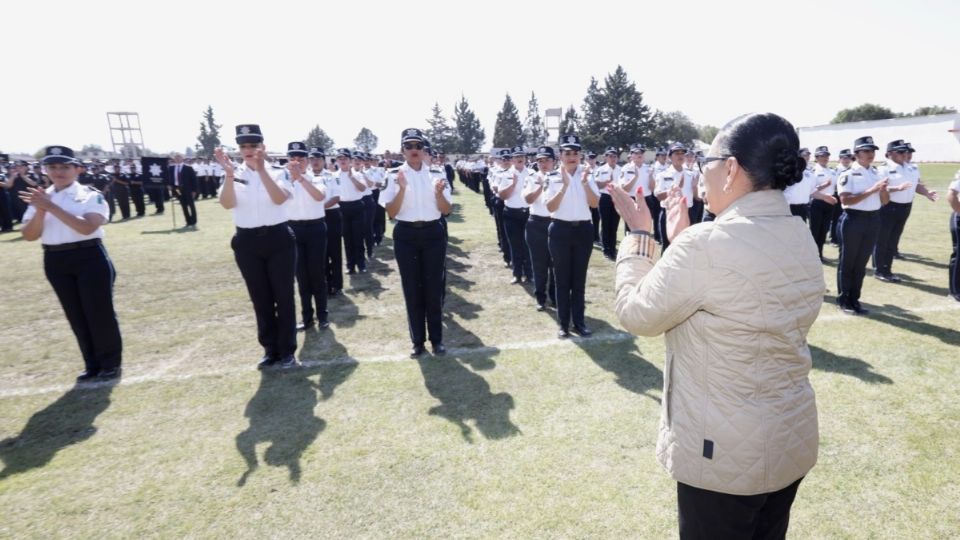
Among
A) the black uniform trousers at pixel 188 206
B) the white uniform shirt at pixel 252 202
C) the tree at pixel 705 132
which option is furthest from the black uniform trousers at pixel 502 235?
the tree at pixel 705 132

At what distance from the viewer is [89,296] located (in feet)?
17.1

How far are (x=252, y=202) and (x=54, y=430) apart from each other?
2.60 meters

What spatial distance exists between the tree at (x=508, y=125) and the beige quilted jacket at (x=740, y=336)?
104 m

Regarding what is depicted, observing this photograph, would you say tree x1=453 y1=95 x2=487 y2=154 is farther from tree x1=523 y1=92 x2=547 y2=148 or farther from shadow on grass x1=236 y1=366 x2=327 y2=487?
shadow on grass x1=236 y1=366 x2=327 y2=487

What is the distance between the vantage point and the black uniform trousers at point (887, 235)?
856 cm

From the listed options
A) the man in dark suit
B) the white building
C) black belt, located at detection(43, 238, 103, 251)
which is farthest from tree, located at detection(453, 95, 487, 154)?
black belt, located at detection(43, 238, 103, 251)

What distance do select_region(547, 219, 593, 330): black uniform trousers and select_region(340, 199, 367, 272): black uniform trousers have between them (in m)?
5.16

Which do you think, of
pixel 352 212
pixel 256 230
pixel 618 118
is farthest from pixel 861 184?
pixel 618 118

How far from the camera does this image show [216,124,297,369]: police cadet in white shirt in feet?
17.4

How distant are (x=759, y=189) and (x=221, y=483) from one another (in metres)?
3.73

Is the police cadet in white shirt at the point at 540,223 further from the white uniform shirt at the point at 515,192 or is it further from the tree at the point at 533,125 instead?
the tree at the point at 533,125

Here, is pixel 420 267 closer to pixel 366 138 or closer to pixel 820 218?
pixel 820 218

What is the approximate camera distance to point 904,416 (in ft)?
13.7

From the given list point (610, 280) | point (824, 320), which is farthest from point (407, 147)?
point (824, 320)
